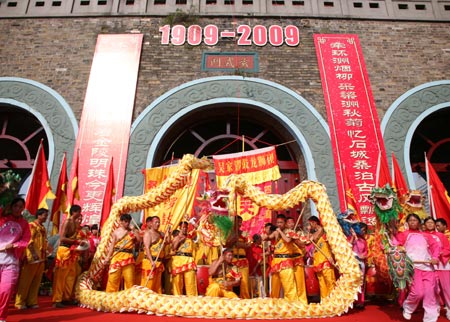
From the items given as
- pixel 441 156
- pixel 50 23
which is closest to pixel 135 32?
pixel 50 23

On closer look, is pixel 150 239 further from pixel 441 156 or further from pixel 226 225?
pixel 441 156

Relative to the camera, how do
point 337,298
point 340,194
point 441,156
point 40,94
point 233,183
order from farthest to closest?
point 441,156, point 40,94, point 340,194, point 233,183, point 337,298

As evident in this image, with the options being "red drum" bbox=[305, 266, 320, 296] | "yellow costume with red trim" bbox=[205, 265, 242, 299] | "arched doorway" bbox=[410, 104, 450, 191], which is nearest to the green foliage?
"yellow costume with red trim" bbox=[205, 265, 242, 299]

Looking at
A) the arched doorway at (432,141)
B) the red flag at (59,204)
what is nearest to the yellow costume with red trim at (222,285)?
the red flag at (59,204)

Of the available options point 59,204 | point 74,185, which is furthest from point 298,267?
point 74,185

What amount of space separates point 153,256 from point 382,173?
459 centimetres

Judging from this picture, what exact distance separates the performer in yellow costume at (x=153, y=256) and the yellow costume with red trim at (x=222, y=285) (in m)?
0.79

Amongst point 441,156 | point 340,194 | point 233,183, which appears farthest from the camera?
point 441,156

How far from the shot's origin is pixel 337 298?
3871mm

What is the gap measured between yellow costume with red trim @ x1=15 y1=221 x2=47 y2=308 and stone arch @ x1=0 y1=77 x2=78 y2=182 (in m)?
2.79

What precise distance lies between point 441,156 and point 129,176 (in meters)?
7.42

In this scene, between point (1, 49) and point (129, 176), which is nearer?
point (129, 176)

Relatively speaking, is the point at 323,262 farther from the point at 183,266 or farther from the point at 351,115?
the point at 351,115

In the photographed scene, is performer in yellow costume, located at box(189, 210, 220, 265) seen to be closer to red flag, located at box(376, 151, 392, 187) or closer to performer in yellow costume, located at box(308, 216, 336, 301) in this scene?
performer in yellow costume, located at box(308, 216, 336, 301)
